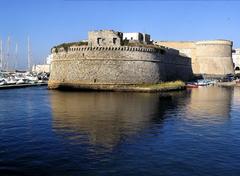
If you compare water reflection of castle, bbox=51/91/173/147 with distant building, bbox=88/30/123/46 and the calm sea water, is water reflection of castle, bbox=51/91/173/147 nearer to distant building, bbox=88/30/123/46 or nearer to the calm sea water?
the calm sea water

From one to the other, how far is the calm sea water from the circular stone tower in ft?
150

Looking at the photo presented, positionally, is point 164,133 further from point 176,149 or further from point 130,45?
point 130,45

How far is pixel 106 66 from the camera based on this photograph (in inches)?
1469

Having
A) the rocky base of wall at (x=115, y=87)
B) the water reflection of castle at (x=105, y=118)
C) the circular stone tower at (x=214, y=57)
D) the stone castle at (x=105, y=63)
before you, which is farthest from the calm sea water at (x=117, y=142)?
the circular stone tower at (x=214, y=57)

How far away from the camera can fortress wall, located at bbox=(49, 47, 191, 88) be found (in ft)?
122

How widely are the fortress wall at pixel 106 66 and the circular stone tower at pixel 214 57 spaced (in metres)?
29.2

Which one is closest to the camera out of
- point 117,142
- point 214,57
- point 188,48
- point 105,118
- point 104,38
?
point 117,142

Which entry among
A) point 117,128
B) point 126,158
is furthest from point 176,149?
point 117,128

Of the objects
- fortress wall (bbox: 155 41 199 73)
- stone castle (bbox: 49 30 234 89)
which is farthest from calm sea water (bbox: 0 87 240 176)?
fortress wall (bbox: 155 41 199 73)

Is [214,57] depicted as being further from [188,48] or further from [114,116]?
[114,116]

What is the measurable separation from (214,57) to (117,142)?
56.4m

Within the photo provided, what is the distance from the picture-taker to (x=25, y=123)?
17.8 metres

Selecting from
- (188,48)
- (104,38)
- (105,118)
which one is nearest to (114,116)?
(105,118)

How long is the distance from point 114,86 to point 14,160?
2597 cm
